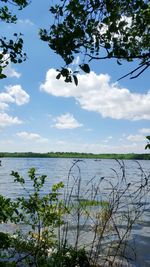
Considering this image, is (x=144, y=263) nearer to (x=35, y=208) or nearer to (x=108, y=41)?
(x=35, y=208)

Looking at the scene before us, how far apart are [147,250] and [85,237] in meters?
2.75

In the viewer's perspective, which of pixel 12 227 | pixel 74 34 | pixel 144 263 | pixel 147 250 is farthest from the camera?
pixel 12 227

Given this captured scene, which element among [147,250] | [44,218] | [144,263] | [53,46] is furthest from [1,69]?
[147,250]

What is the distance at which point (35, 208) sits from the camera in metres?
7.27

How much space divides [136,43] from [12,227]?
1235cm

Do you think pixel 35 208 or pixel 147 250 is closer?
pixel 35 208

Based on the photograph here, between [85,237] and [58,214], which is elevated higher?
[58,214]

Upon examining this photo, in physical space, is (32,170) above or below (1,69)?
below

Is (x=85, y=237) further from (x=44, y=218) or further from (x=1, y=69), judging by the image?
(x=1, y=69)

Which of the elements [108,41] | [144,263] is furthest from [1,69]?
[144,263]

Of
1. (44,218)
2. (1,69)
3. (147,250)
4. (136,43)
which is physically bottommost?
(147,250)

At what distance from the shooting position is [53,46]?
4.30 meters

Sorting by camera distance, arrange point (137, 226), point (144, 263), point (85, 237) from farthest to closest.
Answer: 1. point (137, 226)
2. point (85, 237)
3. point (144, 263)

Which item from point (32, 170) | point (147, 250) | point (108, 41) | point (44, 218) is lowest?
point (147, 250)
